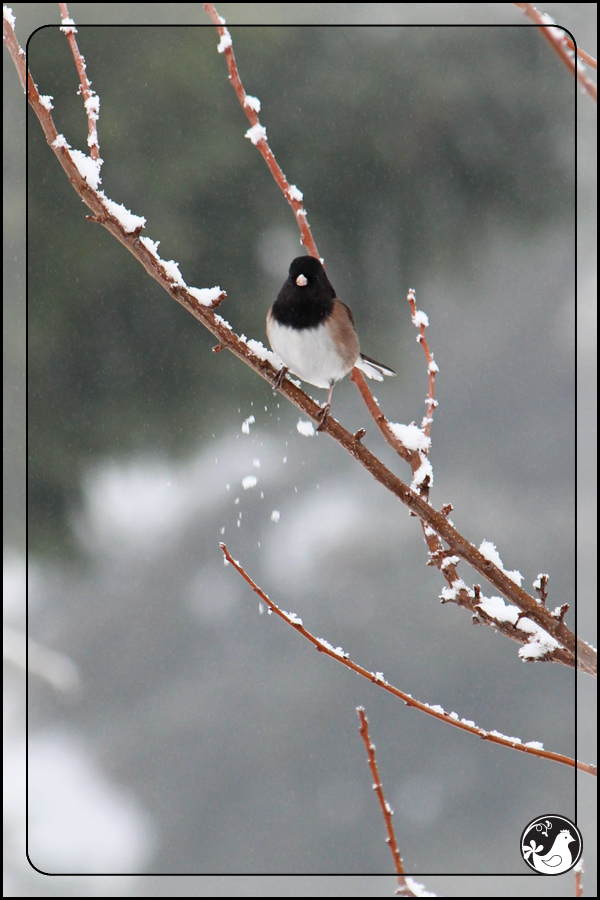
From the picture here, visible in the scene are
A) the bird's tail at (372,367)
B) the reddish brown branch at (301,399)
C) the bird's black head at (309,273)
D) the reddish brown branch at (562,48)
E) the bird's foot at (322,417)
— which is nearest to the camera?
the reddish brown branch at (562,48)

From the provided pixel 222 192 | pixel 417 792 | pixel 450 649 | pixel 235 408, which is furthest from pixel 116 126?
pixel 417 792

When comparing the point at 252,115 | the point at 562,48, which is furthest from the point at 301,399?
the point at 562,48

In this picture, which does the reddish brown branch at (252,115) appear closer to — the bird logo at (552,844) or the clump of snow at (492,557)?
the clump of snow at (492,557)

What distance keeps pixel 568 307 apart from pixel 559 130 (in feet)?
1.07

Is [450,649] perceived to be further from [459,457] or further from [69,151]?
[69,151]

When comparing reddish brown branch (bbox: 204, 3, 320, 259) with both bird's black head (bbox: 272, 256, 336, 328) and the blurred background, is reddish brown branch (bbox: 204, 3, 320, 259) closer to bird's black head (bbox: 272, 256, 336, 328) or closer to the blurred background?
bird's black head (bbox: 272, 256, 336, 328)

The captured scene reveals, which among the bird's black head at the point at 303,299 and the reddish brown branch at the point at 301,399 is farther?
the bird's black head at the point at 303,299

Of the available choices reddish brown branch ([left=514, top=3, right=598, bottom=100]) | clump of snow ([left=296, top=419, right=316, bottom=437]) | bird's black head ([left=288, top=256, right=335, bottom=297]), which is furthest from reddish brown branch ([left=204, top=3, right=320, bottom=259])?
reddish brown branch ([left=514, top=3, right=598, bottom=100])

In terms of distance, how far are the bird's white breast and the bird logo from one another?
0.47 meters

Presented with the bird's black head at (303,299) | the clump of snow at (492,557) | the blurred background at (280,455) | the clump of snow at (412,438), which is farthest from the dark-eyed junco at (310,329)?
the blurred background at (280,455)

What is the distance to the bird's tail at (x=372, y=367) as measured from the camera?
0.84 meters

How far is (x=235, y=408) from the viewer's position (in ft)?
4.90

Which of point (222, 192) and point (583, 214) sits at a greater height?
point (222, 192)

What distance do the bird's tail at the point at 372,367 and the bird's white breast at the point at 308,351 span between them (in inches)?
3.2
